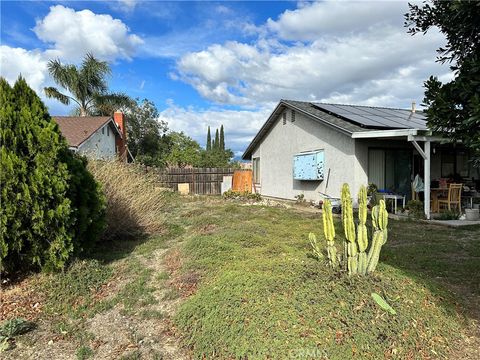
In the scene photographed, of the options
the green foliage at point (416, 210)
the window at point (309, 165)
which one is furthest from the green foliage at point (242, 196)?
the green foliage at point (416, 210)

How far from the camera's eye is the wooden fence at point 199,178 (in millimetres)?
21844

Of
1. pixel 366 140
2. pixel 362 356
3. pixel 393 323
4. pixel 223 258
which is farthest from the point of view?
pixel 366 140

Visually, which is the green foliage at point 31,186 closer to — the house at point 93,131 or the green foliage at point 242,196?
the house at point 93,131

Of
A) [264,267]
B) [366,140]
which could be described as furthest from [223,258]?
[366,140]

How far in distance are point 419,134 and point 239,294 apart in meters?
8.11

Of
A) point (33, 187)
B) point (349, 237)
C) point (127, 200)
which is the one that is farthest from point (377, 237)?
point (127, 200)

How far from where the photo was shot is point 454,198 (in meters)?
10.9

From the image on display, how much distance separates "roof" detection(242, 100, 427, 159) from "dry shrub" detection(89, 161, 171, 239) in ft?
22.4

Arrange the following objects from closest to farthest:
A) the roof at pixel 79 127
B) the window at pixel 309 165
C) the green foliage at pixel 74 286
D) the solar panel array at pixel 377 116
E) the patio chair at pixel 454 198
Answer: the green foliage at pixel 74 286 → the patio chair at pixel 454 198 → the solar panel array at pixel 377 116 → the window at pixel 309 165 → the roof at pixel 79 127

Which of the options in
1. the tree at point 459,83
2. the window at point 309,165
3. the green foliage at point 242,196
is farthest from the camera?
the green foliage at point 242,196

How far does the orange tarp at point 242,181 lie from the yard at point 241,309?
594 inches

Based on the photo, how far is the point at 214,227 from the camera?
7.98 m

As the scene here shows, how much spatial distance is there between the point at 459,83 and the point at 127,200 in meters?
5.93

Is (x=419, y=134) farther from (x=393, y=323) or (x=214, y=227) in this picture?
(x=393, y=323)
